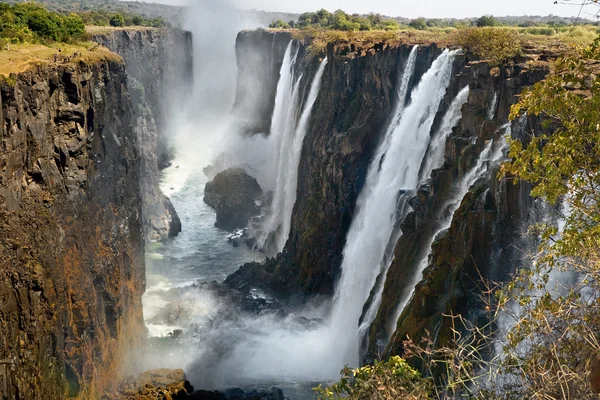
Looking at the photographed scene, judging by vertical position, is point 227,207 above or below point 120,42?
below

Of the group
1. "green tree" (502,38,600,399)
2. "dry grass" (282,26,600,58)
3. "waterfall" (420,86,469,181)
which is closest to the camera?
"green tree" (502,38,600,399)

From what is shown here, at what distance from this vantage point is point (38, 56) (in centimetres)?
1928

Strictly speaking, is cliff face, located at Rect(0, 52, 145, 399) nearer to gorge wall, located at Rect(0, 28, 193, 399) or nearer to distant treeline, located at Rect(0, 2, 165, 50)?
gorge wall, located at Rect(0, 28, 193, 399)

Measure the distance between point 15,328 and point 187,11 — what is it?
70429 mm

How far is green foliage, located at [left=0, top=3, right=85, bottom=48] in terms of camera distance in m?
22.5

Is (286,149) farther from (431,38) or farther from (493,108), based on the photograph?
(493,108)

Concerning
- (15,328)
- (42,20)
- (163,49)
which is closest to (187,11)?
(163,49)

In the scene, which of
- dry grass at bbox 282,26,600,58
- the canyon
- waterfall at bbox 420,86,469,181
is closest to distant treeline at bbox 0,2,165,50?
the canyon

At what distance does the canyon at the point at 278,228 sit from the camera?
15867mm

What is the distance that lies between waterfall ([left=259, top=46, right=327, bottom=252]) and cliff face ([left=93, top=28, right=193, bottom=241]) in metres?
7.35

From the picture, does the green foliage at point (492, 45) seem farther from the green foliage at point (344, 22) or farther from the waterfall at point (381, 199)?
the green foliage at point (344, 22)

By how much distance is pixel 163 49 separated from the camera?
192ft

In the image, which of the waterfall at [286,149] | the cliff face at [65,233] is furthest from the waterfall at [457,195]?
the waterfall at [286,149]

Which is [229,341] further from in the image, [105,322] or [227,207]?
[227,207]
